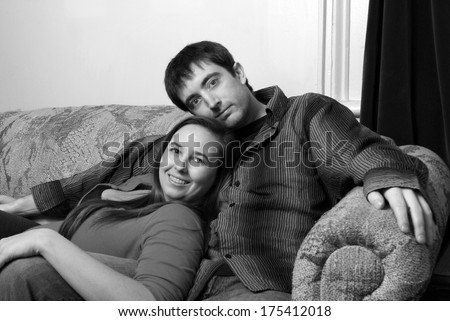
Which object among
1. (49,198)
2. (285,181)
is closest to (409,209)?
(285,181)

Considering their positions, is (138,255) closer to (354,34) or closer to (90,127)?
(90,127)

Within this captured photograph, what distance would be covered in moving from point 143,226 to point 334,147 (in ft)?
1.60

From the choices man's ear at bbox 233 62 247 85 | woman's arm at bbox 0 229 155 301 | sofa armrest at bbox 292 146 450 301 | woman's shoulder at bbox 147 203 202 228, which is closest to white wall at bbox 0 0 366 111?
man's ear at bbox 233 62 247 85

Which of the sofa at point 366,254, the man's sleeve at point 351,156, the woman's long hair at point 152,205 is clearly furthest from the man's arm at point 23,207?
the sofa at point 366,254

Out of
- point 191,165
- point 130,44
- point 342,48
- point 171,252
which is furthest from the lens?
point 130,44

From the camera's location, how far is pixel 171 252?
125 centimetres

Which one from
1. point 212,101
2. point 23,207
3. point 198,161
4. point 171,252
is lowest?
point 23,207

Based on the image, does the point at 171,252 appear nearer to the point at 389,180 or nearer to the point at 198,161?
the point at 198,161

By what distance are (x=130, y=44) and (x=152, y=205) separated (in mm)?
1325

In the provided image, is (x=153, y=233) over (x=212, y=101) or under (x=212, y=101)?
under

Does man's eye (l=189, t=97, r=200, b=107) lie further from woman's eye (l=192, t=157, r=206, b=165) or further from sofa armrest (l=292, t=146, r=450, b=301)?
sofa armrest (l=292, t=146, r=450, b=301)

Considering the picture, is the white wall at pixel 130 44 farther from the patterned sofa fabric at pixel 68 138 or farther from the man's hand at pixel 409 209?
the man's hand at pixel 409 209

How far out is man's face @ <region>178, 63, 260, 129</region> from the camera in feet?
5.42
